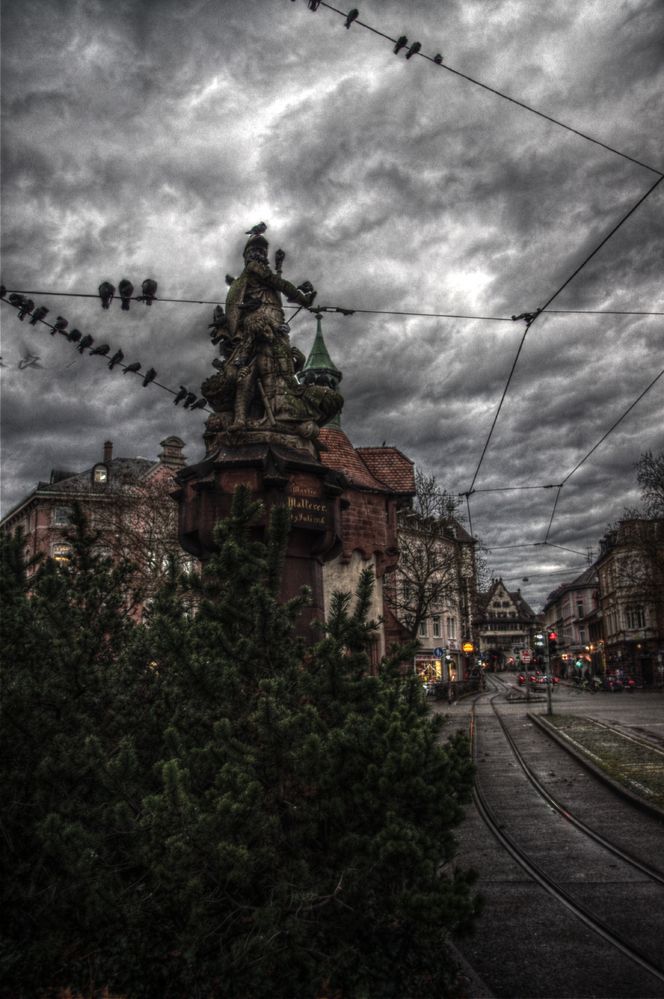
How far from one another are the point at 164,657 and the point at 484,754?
49.9 feet

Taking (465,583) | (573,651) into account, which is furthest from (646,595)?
(573,651)

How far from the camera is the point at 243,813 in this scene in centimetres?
348

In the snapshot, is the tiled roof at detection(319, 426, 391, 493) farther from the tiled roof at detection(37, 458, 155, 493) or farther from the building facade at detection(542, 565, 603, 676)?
the building facade at detection(542, 565, 603, 676)

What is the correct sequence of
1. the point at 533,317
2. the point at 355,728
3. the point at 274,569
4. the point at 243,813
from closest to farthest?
the point at 243,813 < the point at 355,728 < the point at 274,569 < the point at 533,317

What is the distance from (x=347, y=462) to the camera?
1792cm

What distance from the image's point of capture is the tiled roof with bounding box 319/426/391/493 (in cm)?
A: 1706

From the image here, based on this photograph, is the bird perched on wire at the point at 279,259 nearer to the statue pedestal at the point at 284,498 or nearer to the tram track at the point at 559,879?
the statue pedestal at the point at 284,498

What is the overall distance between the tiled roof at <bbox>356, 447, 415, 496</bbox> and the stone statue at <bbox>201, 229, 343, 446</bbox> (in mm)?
10313

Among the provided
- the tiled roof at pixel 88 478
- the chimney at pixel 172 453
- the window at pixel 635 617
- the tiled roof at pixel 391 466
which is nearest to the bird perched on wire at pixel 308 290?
the tiled roof at pixel 391 466

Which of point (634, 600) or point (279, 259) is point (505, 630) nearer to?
point (634, 600)

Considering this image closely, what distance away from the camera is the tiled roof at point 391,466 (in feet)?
69.2

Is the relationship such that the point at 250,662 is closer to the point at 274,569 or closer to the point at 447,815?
the point at 274,569

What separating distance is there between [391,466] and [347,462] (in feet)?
13.2

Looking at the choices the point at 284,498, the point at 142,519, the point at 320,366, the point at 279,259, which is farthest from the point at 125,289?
the point at 142,519
